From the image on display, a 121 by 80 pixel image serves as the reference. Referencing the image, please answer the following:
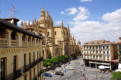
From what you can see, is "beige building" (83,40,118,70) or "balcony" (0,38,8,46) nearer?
"balcony" (0,38,8,46)

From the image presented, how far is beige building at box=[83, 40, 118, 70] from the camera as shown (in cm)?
4050

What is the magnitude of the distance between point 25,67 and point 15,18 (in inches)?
254

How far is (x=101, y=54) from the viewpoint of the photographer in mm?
42094

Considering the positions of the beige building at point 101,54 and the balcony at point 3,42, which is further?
the beige building at point 101,54

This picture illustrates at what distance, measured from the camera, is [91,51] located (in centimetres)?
4506

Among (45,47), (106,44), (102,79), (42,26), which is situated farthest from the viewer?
(42,26)

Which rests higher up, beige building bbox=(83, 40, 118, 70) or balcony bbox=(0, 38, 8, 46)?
balcony bbox=(0, 38, 8, 46)

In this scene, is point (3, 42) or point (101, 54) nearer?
point (3, 42)

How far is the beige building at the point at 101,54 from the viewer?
40500 millimetres

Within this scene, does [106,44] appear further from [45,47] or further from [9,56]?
→ [9,56]

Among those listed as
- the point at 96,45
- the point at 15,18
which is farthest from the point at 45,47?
the point at 15,18

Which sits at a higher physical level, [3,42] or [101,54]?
[3,42]

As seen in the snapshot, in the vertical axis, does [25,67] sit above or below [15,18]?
below

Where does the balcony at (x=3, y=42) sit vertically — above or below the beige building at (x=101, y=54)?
above
